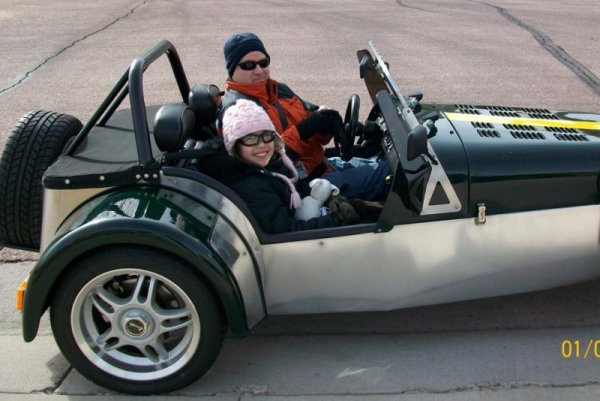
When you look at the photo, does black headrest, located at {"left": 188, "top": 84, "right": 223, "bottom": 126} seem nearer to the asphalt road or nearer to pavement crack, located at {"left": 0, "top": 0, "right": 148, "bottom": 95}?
the asphalt road

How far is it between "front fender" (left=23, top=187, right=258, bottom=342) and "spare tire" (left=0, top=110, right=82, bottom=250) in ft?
1.68

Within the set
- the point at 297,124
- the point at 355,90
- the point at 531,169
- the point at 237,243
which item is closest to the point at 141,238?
the point at 237,243

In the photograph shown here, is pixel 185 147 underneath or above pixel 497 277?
above

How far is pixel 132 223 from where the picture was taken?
8.98ft

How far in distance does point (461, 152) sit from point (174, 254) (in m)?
1.33

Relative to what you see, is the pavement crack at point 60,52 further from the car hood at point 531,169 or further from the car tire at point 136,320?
the car hood at point 531,169

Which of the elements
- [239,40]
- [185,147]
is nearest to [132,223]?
[185,147]

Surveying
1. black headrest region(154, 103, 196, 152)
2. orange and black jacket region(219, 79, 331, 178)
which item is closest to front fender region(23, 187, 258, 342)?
black headrest region(154, 103, 196, 152)

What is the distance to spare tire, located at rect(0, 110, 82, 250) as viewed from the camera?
129 inches

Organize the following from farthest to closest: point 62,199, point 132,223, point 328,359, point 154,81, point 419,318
→ 1. point 154,81
2. point 419,318
3. point 328,359
4. point 62,199
5. point 132,223

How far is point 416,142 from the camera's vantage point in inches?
106

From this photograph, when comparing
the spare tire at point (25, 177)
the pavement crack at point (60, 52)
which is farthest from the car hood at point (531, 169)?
the pavement crack at point (60, 52)

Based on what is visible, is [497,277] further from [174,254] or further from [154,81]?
[154,81]
